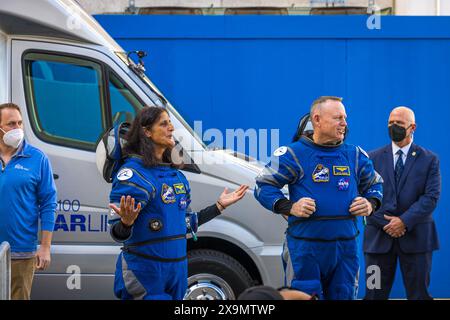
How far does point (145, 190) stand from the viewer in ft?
17.7

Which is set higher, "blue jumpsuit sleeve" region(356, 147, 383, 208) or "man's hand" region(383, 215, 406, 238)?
"blue jumpsuit sleeve" region(356, 147, 383, 208)

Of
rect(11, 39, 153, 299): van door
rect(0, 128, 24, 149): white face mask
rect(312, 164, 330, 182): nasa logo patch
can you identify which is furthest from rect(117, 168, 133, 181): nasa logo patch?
rect(11, 39, 153, 299): van door

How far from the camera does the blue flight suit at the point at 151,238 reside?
5422 mm

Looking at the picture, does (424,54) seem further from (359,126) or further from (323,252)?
(323,252)

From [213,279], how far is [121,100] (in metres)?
1.71

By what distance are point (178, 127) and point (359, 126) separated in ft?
9.53

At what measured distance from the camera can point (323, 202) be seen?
5730 mm

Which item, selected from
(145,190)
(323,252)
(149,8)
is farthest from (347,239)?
(149,8)

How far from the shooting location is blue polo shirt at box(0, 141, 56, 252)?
6500mm

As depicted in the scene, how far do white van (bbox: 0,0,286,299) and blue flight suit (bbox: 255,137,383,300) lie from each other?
5.74 ft

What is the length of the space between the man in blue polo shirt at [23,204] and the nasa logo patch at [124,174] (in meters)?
1.28

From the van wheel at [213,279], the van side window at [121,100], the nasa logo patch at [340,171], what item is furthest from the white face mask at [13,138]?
the nasa logo patch at [340,171]

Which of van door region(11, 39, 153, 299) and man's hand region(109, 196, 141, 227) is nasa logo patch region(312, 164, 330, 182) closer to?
man's hand region(109, 196, 141, 227)

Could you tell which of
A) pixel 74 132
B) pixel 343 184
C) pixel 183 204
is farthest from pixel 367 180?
pixel 74 132
